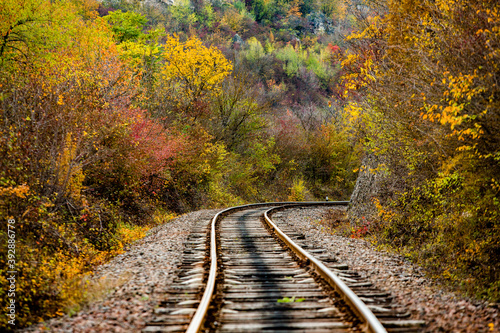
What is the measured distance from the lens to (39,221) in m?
8.46

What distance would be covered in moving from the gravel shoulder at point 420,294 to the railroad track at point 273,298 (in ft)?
0.90

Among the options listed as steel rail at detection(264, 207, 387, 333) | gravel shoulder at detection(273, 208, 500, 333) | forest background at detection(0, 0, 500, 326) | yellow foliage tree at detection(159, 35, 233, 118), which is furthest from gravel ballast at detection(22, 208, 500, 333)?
yellow foliage tree at detection(159, 35, 233, 118)

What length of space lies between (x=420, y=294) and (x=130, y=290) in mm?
4789

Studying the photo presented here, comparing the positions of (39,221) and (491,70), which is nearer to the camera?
(491,70)

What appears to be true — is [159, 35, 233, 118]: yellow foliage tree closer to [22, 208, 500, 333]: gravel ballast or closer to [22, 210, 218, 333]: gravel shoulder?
[22, 210, 218, 333]: gravel shoulder

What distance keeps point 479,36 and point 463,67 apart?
56 cm

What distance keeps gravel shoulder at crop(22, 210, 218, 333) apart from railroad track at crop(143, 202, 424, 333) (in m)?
0.26

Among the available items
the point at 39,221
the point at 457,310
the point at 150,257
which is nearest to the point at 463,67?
the point at 457,310

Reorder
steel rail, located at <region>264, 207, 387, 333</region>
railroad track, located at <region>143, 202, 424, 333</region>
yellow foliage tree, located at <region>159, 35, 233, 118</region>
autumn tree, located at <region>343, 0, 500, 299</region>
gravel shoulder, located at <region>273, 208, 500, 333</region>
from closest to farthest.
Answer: steel rail, located at <region>264, 207, 387, 333</region> < railroad track, located at <region>143, 202, 424, 333</region> < gravel shoulder, located at <region>273, 208, 500, 333</region> < autumn tree, located at <region>343, 0, 500, 299</region> < yellow foliage tree, located at <region>159, 35, 233, 118</region>

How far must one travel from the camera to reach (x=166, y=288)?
6.83 m

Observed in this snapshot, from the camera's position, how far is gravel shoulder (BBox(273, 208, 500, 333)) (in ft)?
16.8

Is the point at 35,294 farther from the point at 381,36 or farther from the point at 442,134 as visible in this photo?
the point at 381,36

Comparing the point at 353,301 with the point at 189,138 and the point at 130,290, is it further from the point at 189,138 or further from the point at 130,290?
the point at 189,138

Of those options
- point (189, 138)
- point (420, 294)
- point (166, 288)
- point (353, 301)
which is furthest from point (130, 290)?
point (189, 138)
